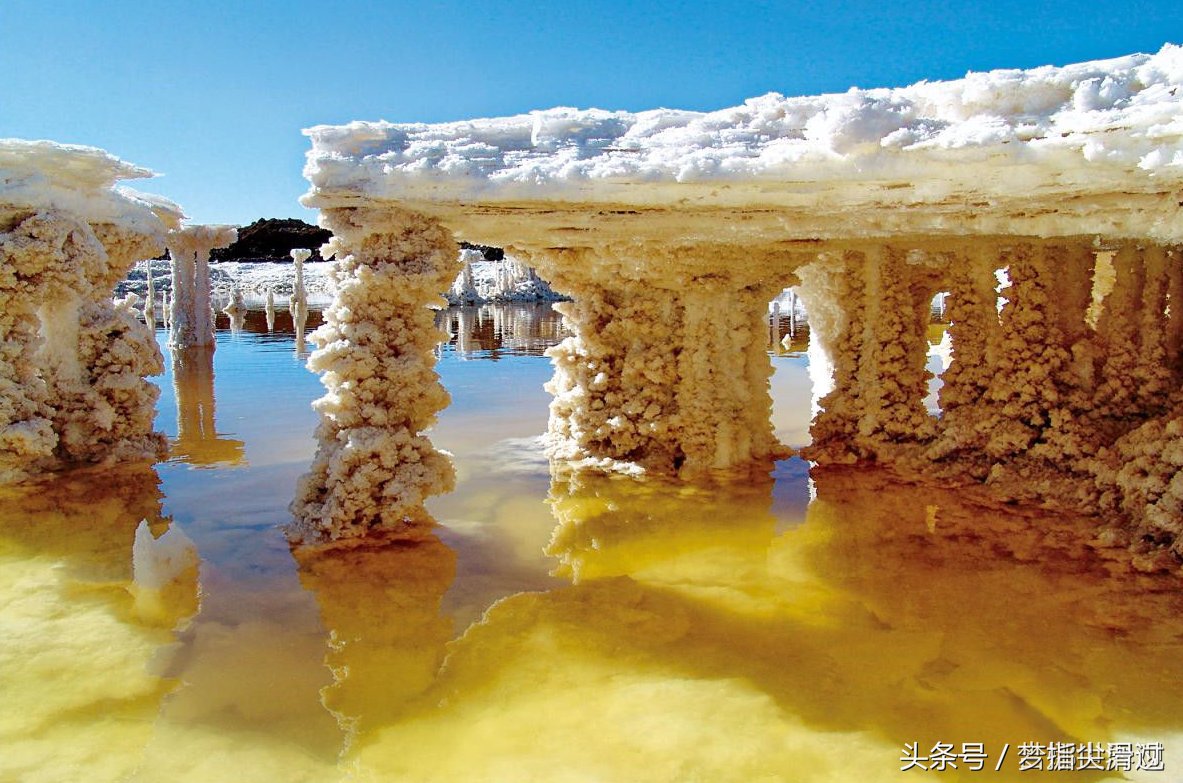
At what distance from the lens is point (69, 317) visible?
7500mm

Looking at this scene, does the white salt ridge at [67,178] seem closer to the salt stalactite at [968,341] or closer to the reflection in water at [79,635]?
the reflection in water at [79,635]

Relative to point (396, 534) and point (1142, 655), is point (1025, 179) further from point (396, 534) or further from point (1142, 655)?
point (396, 534)

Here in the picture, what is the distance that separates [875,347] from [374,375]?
4940 millimetres

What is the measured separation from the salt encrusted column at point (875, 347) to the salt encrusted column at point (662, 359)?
2.51 ft

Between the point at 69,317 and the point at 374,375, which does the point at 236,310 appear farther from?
the point at 374,375

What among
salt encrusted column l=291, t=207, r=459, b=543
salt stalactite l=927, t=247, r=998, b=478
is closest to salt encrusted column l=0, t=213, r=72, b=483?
salt encrusted column l=291, t=207, r=459, b=543

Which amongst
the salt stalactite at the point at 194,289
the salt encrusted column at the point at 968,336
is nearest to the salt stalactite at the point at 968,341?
the salt encrusted column at the point at 968,336

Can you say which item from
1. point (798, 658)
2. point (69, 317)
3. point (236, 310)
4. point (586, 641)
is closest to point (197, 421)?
point (69, 317)

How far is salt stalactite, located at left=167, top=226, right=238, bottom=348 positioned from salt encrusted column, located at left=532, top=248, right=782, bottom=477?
12532mm

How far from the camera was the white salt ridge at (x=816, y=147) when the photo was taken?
3777mm

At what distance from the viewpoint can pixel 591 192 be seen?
4875mm

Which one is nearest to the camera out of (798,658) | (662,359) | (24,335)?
(798,658)

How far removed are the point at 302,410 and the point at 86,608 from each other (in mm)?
6614

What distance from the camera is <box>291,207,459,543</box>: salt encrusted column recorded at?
546 cm
